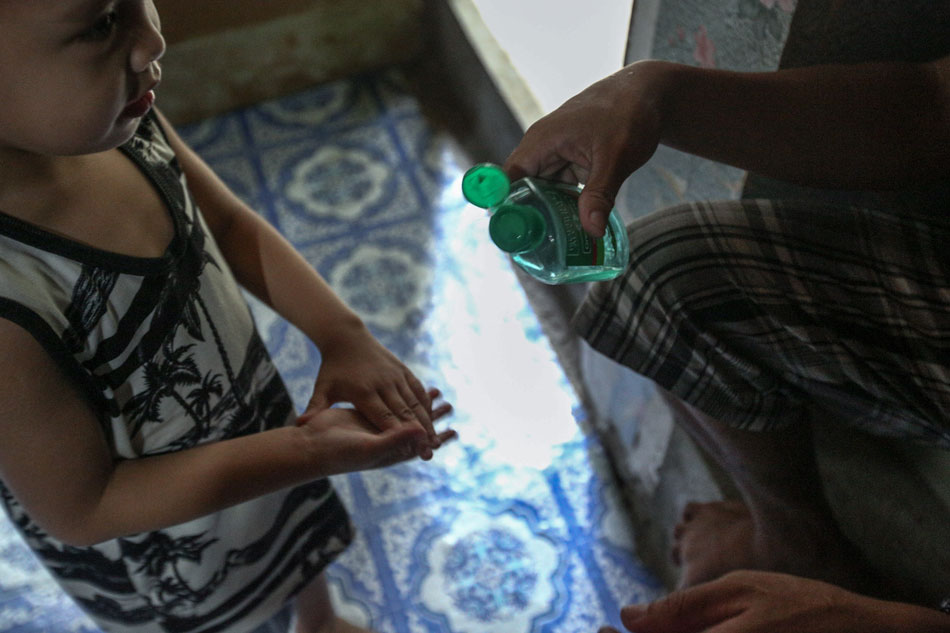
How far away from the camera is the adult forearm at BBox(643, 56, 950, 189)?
0.70 m

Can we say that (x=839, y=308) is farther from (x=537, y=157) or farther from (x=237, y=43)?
(x=237, y=43)

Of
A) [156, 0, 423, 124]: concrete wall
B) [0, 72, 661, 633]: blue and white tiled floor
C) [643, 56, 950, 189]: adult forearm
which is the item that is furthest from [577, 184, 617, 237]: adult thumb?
[156, 0, 423, 124]: concrete wall

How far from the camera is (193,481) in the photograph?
0.69 m

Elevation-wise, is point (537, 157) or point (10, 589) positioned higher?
point (537, 157)

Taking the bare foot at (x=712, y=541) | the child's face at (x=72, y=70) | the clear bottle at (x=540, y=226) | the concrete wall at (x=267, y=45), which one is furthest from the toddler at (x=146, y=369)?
the concrete wall at (x=267, y=45)

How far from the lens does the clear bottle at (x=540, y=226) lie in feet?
1.90

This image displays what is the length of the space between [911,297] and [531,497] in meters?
0.69

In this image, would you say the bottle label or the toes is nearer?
the bottle label

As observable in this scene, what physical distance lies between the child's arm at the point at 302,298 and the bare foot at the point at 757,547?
37 cm

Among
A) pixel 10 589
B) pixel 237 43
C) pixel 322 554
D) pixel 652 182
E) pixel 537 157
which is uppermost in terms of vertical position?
pixel 537 157

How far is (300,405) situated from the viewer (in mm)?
1338

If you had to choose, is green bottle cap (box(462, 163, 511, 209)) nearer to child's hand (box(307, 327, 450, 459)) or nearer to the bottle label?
the bottle label

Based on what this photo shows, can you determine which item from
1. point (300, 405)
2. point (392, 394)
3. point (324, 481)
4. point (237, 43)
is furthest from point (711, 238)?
point (237, 43)

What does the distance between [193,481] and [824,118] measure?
656 mm
